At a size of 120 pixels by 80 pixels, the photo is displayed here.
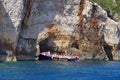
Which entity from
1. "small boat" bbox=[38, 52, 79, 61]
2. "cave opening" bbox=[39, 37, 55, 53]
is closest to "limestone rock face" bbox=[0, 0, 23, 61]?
"small boat" bbox=[38, 52, 79, 61]

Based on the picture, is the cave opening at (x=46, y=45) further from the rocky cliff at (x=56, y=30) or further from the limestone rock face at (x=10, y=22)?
the limestone rock face at (x=10, y=22)

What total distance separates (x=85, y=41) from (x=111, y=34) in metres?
5.53

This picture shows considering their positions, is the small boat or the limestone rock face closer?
the limestone rock face

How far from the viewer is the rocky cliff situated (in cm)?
5859

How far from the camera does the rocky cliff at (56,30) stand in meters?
58.6

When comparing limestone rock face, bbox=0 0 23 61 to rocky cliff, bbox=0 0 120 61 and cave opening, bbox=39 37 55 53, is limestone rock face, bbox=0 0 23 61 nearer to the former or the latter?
rocky cliff, bbox=0 0 120 61

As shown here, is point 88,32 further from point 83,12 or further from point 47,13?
point 47,13

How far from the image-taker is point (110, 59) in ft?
236

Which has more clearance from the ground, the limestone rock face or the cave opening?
the limestone rock face

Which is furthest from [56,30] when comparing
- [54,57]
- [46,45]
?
[54,57]

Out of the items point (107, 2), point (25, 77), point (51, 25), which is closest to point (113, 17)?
point (107, 2)

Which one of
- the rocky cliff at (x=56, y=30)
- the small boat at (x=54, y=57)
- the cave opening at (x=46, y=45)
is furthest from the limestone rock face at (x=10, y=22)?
the cave opening at (x=46, y=45)

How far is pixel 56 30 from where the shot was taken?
215 ft

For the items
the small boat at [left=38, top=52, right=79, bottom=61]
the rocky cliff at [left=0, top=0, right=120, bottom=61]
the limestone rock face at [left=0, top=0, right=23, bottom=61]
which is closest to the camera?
the limestone rock face at [left=0, top=0, right=23, bottom=61]
